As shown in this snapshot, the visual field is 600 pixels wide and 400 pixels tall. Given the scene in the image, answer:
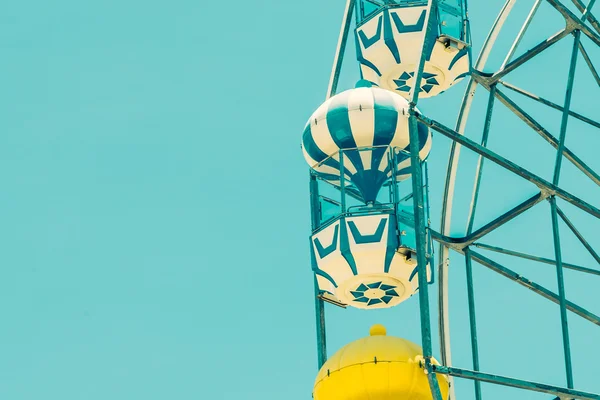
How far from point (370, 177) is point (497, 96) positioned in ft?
10.2

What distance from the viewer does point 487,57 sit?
23453mm

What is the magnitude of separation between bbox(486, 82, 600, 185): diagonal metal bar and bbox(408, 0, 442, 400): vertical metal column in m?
3.40

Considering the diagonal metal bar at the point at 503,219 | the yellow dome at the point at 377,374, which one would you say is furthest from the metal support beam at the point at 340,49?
the yellow dome at the point at 377,374

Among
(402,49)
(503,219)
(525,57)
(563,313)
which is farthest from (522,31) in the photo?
(563,313)

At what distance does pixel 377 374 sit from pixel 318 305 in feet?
8.41

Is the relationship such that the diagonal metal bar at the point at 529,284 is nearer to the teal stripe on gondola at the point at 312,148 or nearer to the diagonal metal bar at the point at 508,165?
the diagonal metal bar at the point at 508,165

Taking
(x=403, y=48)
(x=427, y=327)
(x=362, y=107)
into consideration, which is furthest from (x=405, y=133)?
(x=427, y=327)

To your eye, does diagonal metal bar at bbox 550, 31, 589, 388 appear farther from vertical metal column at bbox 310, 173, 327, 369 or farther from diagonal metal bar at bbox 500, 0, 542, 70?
vertical metal column at bbox 310, 173, 327, 369

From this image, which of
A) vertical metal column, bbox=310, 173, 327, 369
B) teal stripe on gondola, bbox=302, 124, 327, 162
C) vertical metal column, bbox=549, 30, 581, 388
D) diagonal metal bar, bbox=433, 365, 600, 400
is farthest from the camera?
teal stripe on gondola, bbox=302, 124, 327, 162

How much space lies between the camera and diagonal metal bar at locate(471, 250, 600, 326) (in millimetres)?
21953

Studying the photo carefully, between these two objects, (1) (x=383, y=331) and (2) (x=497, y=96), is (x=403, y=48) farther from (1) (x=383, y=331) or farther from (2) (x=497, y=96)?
(1) (x=383, y=331)

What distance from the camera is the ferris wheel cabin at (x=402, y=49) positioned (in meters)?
22.5

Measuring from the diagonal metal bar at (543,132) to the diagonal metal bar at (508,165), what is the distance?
6.53 feet

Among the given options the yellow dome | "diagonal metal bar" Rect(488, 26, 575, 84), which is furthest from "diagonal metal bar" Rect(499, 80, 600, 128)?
the yellow dome
